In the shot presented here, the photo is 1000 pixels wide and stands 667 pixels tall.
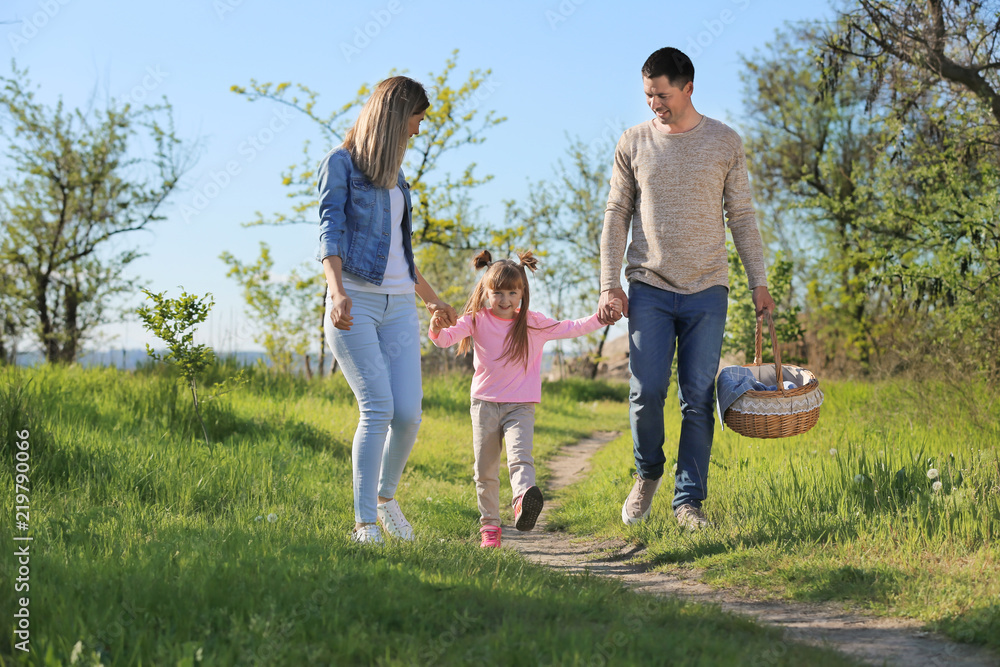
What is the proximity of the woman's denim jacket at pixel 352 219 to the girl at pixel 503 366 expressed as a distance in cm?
69

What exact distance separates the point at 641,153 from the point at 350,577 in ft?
9.71

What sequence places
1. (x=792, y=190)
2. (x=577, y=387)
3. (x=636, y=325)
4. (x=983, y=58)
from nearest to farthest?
(x=636, y=325), (x=983, y=58), (x=577, y=387), (x=792, y=190)

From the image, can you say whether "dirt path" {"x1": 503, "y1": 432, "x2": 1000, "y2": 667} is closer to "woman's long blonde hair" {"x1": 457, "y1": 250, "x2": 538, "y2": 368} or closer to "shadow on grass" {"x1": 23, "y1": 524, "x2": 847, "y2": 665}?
"shadow on grass" {"x1": 23, "y1": 524, "x2": 847, "y2": 665}

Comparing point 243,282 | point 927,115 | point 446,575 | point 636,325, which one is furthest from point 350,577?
point 243,282

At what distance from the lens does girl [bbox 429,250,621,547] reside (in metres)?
4.66

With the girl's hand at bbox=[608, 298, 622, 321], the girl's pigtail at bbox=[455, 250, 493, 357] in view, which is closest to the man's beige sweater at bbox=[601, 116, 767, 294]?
the girl's hand at bbox=[608, 298, 622, 321]

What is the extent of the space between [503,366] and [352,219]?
1318 mm

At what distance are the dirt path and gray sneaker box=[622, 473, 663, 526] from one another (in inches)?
7.1

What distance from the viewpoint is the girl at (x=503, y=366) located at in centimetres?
466

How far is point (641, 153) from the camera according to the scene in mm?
4617

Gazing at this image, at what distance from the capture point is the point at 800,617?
3.20m

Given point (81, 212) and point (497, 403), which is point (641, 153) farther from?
point (81, 212)

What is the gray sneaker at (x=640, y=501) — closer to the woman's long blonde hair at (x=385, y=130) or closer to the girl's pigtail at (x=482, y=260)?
the girl's pigtail at (x=482, y=260)

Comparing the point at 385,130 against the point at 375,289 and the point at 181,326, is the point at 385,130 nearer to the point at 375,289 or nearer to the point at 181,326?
the point at 375,289
